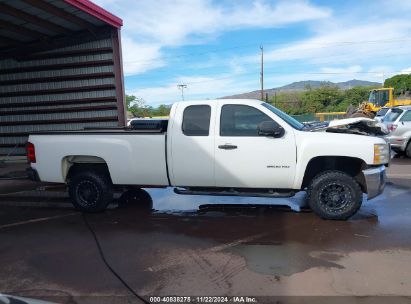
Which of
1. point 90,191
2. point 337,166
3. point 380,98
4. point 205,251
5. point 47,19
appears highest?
point 47,19

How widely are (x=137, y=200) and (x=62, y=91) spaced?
8542 millimetres

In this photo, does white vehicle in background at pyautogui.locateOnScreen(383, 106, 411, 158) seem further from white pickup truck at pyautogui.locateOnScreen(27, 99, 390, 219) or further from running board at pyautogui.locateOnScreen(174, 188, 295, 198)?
running board at pyautogui.locateOnScreen(174, 188, 295, 198)

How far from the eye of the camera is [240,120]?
6473mm

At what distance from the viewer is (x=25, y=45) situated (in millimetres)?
14742

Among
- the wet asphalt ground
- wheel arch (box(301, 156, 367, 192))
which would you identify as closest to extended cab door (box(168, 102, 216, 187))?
the wet asphalt ground

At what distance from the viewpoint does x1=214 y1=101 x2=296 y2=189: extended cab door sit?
621cm

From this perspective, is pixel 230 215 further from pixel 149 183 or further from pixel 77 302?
pixel 77 302

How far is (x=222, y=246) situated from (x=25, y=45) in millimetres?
12656

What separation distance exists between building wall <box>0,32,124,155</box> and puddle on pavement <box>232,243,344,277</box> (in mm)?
10204

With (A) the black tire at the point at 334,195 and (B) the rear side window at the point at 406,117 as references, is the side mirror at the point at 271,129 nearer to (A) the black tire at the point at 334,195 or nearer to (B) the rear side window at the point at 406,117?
(A) the black tire at the point at 334,195

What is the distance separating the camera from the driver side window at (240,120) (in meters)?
6.39

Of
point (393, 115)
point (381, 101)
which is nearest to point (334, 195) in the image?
point (393, 115)

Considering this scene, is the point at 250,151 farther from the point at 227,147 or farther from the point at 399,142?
the point at 399,142

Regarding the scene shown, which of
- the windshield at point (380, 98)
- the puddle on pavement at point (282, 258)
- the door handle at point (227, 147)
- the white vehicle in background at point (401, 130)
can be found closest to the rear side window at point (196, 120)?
the door handle at point (227, 147)
